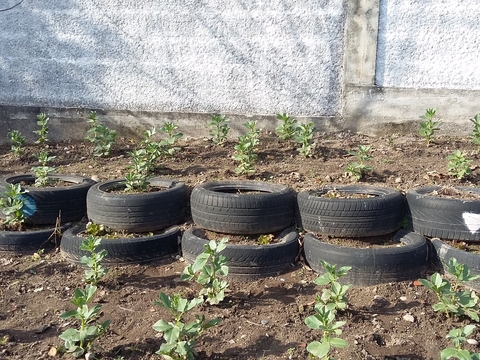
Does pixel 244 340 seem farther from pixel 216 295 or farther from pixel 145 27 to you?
pixel 145 27

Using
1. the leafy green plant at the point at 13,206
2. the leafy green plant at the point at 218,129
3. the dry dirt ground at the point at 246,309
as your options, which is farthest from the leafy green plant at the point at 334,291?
the leafy green plant at the point at 218,129

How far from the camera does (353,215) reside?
13.2ft

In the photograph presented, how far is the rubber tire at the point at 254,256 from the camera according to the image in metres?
3.81

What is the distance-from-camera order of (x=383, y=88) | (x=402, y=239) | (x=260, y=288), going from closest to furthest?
(x=260, y=288) → (x=402, y=239) → (x=383, y=88)

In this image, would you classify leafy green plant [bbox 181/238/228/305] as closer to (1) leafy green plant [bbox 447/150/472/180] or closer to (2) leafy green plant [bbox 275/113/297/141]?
(1) leafy green plant [bbox 447/150/472/180]

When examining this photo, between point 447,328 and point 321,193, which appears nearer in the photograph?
point 447,328

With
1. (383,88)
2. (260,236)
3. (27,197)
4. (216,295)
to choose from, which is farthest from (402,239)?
(27,197)

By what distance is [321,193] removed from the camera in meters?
4.48

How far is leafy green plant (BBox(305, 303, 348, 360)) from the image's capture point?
8.52ft

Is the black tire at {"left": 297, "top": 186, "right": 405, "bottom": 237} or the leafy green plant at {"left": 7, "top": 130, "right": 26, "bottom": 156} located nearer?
the black tire at {"left": 297, "top": 186, "right": 405, "bottom": 237}

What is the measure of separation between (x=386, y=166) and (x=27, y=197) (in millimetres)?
3528

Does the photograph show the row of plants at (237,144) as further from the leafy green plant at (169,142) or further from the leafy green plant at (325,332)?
the leafy green plant at (325,332)

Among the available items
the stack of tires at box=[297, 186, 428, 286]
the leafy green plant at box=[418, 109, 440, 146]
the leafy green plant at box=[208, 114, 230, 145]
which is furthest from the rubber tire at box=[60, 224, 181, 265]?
the leafy green plant at box=[418, 109, 440, 146]

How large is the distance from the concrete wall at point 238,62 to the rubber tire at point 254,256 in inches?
110
